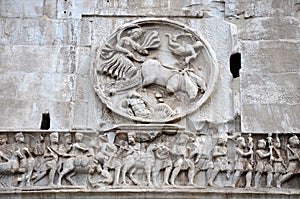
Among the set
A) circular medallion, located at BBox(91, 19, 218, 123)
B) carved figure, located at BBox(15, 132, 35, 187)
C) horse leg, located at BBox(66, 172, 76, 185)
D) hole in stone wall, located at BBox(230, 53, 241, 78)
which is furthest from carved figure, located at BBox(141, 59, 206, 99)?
carved figure, located at BBox(15, 132, 35, 187)

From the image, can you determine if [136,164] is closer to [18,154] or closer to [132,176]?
[132,176]

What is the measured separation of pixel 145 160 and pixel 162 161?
0.20m

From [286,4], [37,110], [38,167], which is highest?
[286,4]

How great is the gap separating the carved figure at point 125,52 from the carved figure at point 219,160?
4.57ft

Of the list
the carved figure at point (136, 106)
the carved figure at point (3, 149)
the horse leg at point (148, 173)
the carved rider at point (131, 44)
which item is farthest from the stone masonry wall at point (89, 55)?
the horse leg at point (148, 173)

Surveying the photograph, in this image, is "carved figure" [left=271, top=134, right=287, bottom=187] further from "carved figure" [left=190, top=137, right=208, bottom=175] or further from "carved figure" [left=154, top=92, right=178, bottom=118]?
"carved figure" [left=154, top=92, right=178, bottom=118]

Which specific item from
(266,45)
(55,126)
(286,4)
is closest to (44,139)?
(55,126)

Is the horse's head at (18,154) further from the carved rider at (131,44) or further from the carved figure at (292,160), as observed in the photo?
the carved figure at (292,160)

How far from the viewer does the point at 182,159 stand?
8242 mm

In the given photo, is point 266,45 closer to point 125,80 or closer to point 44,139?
point 125,80

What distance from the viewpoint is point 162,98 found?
28.7 ft

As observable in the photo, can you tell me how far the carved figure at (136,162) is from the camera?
26.7 feet

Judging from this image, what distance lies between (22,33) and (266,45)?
3057 millimetres

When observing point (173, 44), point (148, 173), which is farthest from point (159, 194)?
point (173, 44)
